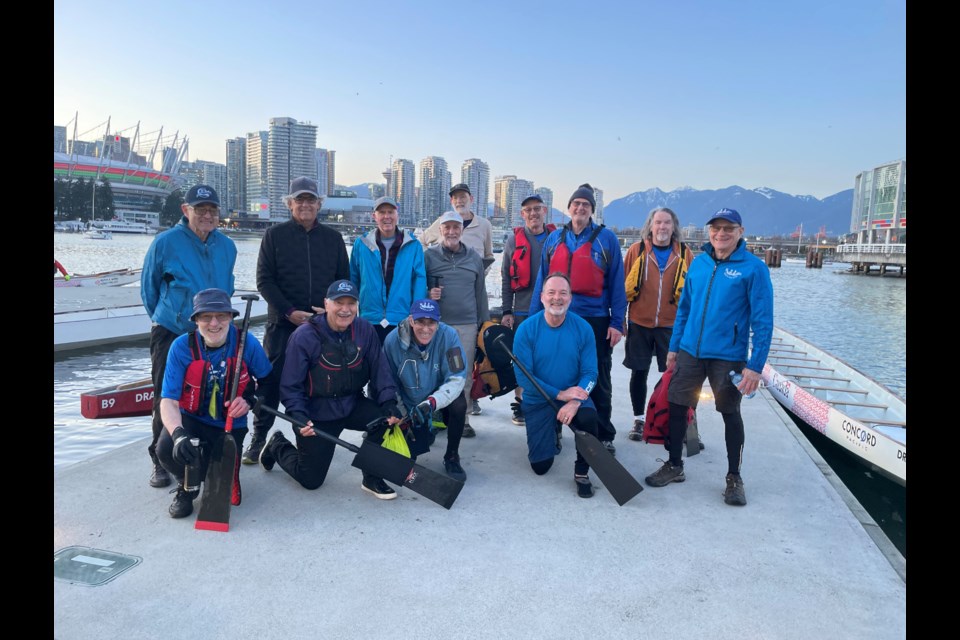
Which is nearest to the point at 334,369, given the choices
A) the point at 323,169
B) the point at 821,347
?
the point at 821,347

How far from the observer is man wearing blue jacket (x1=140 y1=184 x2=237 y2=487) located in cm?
354

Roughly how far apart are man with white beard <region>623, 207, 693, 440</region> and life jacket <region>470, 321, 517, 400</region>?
106 cm

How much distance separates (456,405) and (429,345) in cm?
48

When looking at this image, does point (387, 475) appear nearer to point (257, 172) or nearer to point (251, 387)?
point (251, 387)

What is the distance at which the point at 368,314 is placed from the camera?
4375 millimetres

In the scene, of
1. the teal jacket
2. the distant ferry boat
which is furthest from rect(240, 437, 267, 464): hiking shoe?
the distant ferry boat

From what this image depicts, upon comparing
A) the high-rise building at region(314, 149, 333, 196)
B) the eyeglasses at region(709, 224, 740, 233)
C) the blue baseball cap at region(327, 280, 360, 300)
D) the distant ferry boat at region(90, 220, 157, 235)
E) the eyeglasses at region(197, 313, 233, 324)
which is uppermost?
the high-rise building at region(314, 149, 333, 196)

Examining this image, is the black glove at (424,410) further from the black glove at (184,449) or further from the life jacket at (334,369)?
the black glove at (184,449)

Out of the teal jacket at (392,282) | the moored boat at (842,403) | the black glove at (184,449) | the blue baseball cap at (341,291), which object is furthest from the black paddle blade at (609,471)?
the moored boat at (842,403)

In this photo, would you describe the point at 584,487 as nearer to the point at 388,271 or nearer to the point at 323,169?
the point at 388,271

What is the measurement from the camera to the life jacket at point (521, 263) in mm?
4945

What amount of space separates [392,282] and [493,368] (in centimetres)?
121

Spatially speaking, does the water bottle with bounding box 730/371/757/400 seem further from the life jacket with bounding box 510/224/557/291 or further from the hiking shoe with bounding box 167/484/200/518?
the hiking shoe with bounding box 167/484/200/518

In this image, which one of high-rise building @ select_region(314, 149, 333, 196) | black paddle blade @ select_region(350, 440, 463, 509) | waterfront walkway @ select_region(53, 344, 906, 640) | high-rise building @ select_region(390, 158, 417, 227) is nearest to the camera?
waterfront walkway @ select_region(53, 344, 906, 640)
